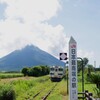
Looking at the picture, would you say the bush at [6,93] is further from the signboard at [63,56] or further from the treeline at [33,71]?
the treeline at [33,71]

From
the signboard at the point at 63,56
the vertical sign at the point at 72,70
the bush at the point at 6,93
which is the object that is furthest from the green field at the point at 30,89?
the vertical sign at the point at 72,70

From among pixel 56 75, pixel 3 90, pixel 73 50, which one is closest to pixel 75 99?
pixel 73 50

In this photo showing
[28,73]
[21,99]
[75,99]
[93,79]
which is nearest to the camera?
[75,99]

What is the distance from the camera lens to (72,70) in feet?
46.8

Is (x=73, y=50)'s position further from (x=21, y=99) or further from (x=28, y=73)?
(x=28, y=73)

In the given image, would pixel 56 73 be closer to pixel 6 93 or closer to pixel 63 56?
pixel 6 93

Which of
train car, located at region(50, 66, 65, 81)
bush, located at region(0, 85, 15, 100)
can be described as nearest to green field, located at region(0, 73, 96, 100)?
bush, located at region(0, 85, 15, 100)

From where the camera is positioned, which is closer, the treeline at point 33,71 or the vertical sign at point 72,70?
the vertical sign at point 72,70

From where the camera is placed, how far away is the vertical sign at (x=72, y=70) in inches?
553

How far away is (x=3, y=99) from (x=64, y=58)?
388 cm

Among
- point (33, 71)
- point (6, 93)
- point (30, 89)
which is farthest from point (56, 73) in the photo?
point (6, 93)

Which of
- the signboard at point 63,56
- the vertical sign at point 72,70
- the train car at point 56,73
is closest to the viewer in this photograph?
the vertical sign at point 72,70

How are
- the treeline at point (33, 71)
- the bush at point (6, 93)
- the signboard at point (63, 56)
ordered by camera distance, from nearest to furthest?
1. the signboard at point (63, 56)
2. the bush at point (6, 93)
3. the treeline at point (33, 71)

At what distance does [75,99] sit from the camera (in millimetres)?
13945
